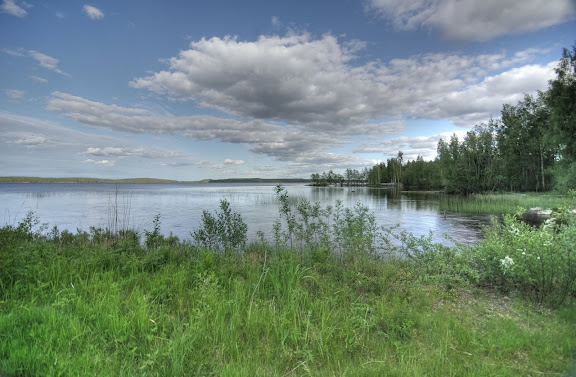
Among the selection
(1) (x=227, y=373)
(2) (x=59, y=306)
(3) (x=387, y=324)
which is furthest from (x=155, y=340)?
(3) (x=387, y=324)

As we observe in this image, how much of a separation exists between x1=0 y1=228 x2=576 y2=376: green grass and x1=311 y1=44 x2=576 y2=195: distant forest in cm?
3574

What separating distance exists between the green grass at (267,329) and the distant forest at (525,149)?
3574 centimetres

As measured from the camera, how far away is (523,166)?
51969 mm

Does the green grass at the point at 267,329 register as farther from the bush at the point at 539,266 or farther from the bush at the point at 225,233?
the bush at the point at 225,233

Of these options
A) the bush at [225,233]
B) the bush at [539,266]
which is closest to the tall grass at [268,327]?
the bush at [539,266]

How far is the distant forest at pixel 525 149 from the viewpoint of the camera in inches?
1110

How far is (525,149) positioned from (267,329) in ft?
216

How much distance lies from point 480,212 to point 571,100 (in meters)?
14.6

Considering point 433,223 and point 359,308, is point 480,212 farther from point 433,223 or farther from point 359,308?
point 359,308

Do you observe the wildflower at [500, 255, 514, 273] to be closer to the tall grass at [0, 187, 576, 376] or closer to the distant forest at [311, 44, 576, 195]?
the tall grass at [0, 187, 576, 376]

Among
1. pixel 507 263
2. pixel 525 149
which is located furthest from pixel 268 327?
pixel 525 149

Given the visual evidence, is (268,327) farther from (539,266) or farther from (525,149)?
(525,149)

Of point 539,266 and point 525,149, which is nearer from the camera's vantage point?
point 539,266

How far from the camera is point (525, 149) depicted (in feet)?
164
